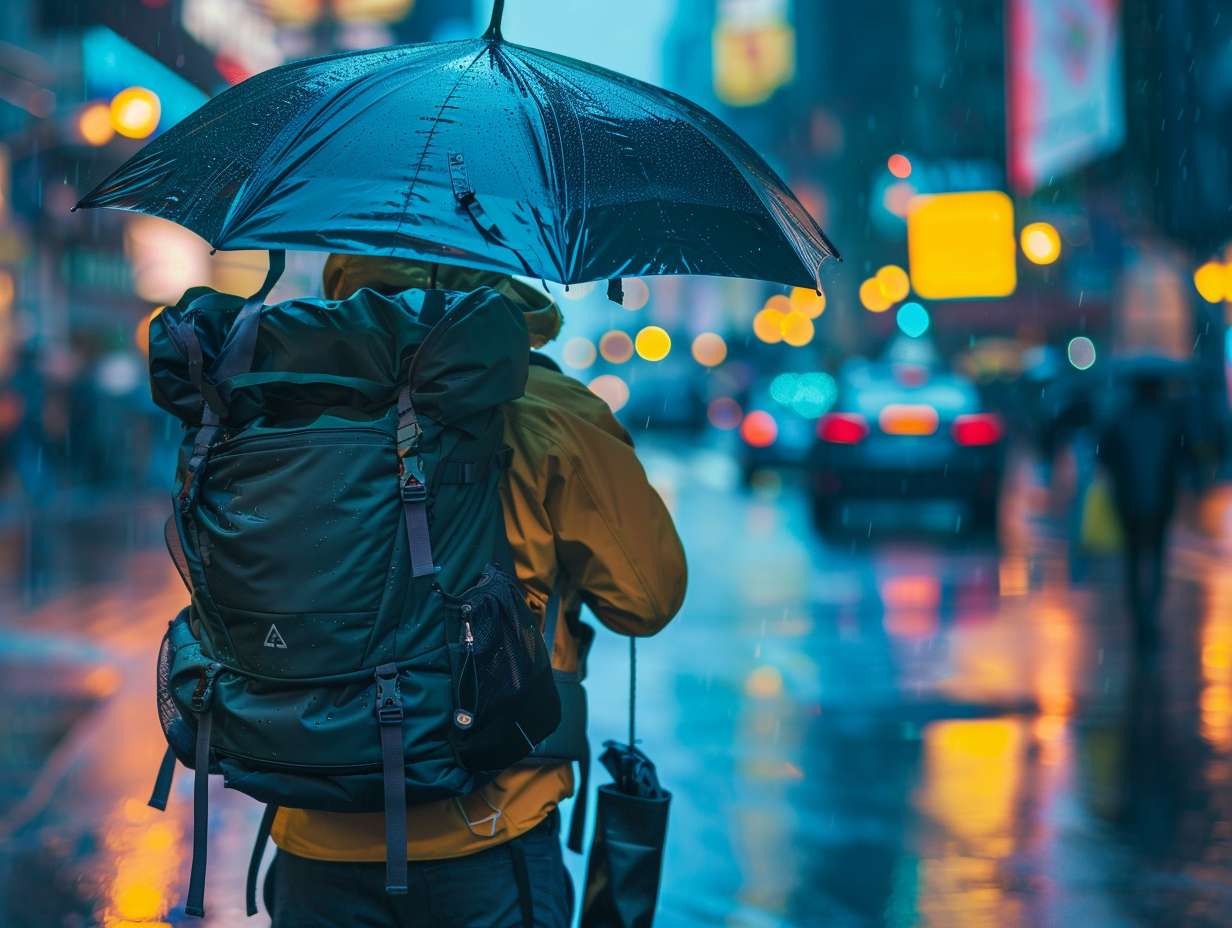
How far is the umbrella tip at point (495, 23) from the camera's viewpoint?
3.07m

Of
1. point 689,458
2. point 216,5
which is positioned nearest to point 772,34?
point 216,5

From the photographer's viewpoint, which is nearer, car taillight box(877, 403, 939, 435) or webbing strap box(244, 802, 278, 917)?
webbing strap box(244, 802, 278, 917)

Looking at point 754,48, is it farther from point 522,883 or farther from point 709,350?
point 522,883

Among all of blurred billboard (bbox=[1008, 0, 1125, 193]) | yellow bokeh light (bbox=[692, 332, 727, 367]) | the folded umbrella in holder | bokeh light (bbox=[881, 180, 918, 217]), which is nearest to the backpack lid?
the folded umbrella in holder

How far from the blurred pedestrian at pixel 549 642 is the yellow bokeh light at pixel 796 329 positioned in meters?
70.5

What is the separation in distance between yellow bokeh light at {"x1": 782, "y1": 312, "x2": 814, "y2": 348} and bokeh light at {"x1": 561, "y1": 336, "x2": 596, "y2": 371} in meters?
68.3

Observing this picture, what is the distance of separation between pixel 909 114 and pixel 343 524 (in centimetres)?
9728

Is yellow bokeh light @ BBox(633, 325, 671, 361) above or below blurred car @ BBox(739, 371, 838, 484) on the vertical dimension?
above

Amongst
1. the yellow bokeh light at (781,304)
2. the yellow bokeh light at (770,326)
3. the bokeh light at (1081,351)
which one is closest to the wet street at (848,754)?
the bokeh light at (1081,351)

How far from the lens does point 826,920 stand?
493 cm

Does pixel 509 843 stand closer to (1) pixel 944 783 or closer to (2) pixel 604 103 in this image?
(2) pixel 604 103

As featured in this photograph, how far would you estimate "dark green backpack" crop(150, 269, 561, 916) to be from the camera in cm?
247

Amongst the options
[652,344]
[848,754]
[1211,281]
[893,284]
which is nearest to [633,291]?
[652,344]

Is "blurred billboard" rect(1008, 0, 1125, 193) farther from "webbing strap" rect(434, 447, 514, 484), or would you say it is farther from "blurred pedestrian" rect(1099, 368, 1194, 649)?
"webbing strap" rect(434, 447, 514, 484)
